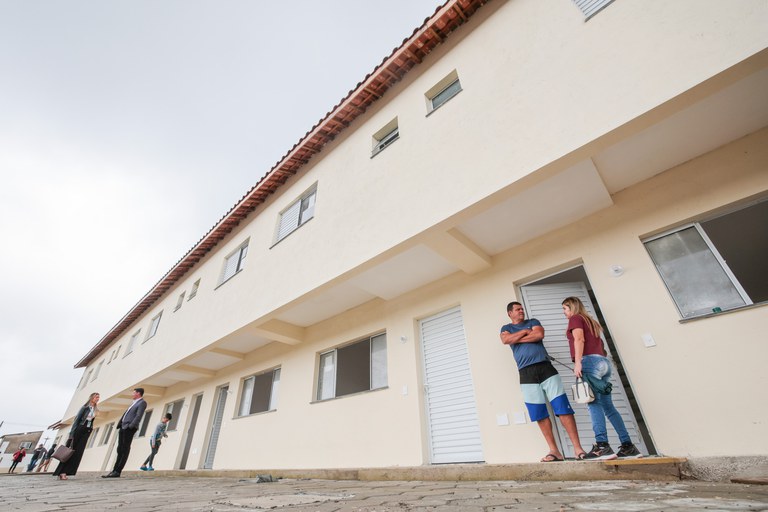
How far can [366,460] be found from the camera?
5.71 m

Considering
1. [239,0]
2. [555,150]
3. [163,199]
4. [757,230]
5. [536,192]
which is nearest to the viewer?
[555,150]

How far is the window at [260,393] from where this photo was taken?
27.9 feet

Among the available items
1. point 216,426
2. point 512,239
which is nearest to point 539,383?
point 512,239

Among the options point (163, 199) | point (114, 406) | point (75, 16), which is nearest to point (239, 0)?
point (75, 16)

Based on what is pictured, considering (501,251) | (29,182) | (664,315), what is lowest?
(664,315)

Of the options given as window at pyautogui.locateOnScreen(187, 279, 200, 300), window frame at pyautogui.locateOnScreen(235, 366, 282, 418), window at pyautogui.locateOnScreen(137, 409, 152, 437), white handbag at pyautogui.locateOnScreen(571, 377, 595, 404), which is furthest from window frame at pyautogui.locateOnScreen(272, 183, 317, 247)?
window at pyautogui.locateOnScreen(137, 409, 152, 437)

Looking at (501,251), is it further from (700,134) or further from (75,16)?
(75,16)

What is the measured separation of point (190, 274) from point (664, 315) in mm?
14550

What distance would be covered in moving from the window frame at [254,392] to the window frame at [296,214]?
3.74 meters

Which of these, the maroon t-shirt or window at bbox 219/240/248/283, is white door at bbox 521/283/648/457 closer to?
the maroon t-shirt

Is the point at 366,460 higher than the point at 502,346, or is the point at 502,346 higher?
the point at 502,346

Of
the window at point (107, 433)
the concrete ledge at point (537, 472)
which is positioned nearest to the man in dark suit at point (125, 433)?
the concrete ledge at point (537, 472)

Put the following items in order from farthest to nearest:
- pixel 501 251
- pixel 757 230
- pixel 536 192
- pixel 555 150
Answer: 1. pixel 501 251
2. pixel 536 192
3. pixel 757 230
4. pixel 555 150

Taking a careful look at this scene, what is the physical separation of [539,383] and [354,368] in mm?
4149
